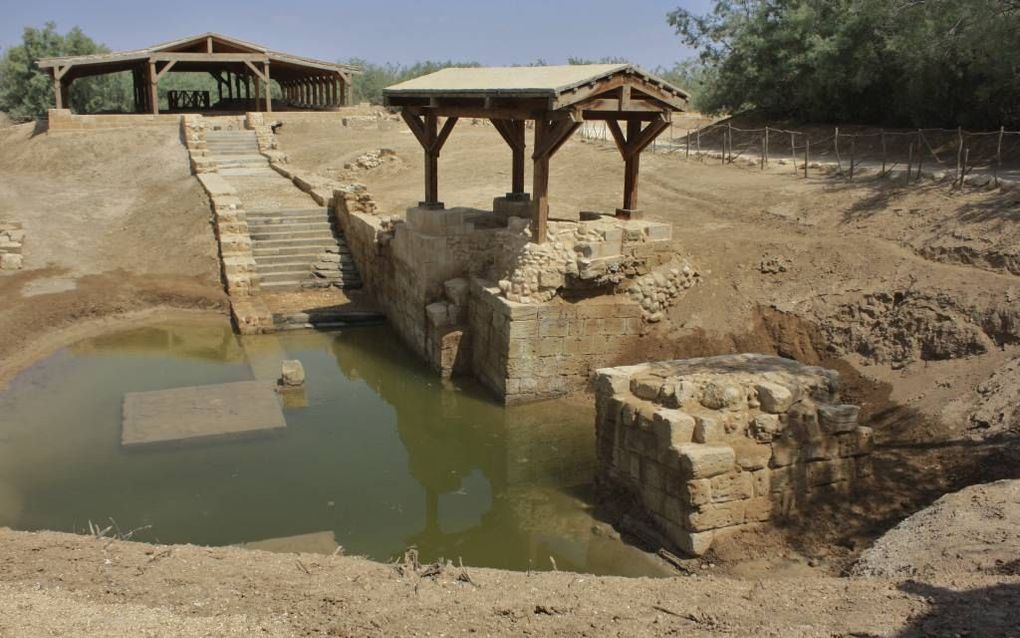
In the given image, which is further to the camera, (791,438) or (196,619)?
(791,438)

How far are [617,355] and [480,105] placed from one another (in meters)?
3.96

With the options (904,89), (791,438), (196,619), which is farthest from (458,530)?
(904,89)

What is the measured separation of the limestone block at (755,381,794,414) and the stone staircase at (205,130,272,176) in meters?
17.5

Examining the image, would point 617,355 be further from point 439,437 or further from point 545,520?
point 545,520

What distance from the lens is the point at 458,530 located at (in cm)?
816

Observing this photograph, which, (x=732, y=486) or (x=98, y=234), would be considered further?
(x=98, y=234)

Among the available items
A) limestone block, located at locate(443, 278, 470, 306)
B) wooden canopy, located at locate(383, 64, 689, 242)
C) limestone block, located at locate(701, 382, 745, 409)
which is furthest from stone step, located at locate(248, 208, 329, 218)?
limestone block, located at locate(701, 382, 745, 409)

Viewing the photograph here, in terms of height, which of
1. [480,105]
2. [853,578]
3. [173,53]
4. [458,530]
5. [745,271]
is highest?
[173,53]

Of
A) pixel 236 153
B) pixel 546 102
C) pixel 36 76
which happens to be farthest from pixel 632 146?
pixel 36 76

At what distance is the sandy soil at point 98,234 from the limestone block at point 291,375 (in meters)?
3.70

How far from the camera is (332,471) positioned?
909cm

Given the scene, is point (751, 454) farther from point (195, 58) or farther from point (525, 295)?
point (195, 58)

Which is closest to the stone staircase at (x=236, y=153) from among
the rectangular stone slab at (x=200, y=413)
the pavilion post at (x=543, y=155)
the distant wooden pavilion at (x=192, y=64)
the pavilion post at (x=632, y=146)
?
the distant wooden pavilion at (x=192, y=64)

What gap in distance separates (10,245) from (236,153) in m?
9.26
